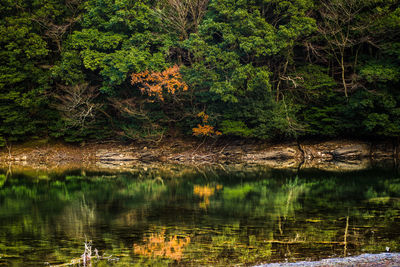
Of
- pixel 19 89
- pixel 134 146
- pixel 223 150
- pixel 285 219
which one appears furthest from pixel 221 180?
pixel 19 89

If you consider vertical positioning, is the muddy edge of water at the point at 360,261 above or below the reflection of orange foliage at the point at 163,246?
above

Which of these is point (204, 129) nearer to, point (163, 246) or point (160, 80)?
point (160, 80)

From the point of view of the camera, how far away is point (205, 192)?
64.7 ft

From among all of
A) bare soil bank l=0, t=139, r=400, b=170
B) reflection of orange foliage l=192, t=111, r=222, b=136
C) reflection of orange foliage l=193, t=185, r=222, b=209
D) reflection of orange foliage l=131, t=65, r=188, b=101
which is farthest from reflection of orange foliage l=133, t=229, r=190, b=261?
reflection of orange foliage l=192, t=111, r=222, b=136

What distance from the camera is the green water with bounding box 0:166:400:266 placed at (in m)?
10.5

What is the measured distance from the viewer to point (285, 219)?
45.4 feet

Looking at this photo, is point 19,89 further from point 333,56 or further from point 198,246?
point 198,246

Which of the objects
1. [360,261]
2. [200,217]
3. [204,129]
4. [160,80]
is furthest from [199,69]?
[360,261]

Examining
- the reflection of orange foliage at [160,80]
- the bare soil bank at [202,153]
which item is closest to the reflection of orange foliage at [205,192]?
the bare soil bank at [202,153]

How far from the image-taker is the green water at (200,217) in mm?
10453

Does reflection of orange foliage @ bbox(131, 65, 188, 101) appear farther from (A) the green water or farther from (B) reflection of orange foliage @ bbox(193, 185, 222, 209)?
(B) reflection of orange foliage @ bbox(193, 185, 222, 209)

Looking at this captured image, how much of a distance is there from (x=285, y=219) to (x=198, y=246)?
3724 mm

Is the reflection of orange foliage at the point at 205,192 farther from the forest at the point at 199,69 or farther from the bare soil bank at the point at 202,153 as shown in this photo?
the bare soil bank at the point at 202,153

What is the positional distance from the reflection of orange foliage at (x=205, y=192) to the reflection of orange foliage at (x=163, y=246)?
439cm
